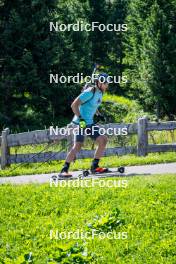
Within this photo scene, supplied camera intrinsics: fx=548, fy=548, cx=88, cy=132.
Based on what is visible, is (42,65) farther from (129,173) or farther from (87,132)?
(87,132)

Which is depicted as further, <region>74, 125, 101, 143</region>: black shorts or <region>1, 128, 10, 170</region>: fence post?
<region>1, 128, 10, 170</region>: fence post

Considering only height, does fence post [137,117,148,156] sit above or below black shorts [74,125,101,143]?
below

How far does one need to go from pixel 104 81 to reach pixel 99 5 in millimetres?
43421

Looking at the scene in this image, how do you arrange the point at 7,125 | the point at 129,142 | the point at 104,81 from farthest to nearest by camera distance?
the point at 7,125, the point at 129,142, the point at 104,81

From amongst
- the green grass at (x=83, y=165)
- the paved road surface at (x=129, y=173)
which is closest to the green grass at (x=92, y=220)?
the paved road surface at (x=129, y=173)

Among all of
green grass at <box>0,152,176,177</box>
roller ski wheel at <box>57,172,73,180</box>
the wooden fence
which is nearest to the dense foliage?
the wooden fence

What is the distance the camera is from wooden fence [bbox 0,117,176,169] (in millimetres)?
14750

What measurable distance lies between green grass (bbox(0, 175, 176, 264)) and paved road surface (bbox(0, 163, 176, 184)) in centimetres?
83

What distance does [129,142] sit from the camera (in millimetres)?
16891

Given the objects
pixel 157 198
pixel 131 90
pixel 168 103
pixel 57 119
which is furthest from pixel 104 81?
pixel 131 90

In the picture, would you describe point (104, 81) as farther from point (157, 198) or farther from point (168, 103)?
point (168, 103)

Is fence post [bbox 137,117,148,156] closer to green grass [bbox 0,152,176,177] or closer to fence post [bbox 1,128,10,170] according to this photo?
green grass [bbox 0,152,176,177]

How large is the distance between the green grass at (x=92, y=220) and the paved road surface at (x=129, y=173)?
2.72ft

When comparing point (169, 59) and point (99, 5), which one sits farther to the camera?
point (99, 5)
